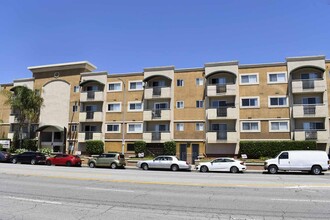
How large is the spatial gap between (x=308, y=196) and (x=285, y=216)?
3710 millimetres

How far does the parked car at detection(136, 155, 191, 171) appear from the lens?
27.4m

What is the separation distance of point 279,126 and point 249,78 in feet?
22.8

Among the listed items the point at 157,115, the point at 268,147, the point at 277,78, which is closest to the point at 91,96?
the point at 157,115

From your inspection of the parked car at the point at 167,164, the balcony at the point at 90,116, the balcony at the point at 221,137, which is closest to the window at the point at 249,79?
the balcony at the point at 221,137

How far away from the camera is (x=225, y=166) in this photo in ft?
85.9

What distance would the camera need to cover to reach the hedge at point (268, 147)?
3319cm

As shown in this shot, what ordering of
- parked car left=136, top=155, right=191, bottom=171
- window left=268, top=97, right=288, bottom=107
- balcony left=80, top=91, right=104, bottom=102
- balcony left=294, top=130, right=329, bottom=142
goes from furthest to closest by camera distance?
balcony left=80, top=91, right=104, bottom=102 < window left=268, top=97, right=288, bottom=107 < balcony left=294, top=130, right=329, bottom=142 < parked car left=136, top=155, right=191, bottom=171

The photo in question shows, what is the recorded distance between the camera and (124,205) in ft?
31.0

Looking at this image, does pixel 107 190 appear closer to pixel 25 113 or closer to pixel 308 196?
pixel 308 196

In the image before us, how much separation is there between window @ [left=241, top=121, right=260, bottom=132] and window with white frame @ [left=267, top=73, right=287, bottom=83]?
5534 millimetres

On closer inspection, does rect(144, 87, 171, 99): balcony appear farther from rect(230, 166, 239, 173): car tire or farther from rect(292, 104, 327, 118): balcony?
rect(230, 166, 239, 173): car tire

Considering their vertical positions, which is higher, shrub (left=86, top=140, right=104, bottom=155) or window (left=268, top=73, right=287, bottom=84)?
window (left=268, top=73, right=287, bottom=84)

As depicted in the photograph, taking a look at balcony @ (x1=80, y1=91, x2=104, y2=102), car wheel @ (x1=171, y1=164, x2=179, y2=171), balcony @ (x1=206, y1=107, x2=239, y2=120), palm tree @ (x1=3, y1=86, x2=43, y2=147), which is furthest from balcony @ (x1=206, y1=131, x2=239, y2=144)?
palm tree @ (x1=3, y1=86, x2=43, y2=147)

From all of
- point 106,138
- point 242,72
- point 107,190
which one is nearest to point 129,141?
point 106,138
